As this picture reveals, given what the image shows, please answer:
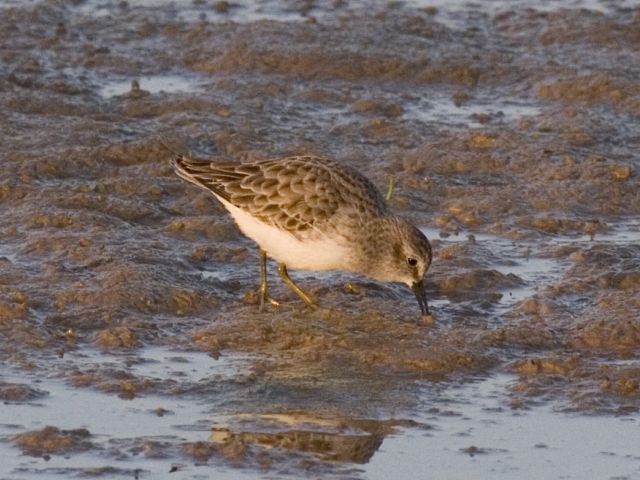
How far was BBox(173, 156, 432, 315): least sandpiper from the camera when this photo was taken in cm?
896

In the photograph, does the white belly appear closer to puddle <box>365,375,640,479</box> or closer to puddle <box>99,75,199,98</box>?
puddle <box>365,375,640,479</box>

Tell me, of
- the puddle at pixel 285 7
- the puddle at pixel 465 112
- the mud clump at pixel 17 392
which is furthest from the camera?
the puddle at pixel 285 7

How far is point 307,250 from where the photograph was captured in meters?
8.93

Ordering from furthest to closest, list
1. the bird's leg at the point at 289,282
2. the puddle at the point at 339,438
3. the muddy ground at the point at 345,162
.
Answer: the bird's leg at the point at 289,282 < the muddy ground at the point at 345,162 < the puddle at the point at 339,438

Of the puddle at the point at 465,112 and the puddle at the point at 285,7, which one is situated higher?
the puddle at the point at 285,7

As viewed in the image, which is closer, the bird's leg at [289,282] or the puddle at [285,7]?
the bird's leg at [289,282]

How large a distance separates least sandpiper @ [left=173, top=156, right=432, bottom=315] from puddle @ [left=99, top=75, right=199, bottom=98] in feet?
13.7

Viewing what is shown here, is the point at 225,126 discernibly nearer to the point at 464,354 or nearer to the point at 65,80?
the point at 65,80

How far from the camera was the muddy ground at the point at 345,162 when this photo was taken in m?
8.21

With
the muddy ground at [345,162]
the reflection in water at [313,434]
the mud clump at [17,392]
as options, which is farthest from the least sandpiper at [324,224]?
the mud clump at [17,392]

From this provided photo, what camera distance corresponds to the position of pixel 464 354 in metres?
8.34

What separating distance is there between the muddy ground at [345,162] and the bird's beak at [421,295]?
138 millimetres

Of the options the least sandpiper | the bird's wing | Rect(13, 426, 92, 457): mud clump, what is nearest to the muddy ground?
Rect(13, 426, 92, 457): mud clump

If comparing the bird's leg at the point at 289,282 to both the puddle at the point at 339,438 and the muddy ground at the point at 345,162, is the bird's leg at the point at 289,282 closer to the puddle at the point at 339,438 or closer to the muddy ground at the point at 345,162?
the muddy ground at the point at 345,162
